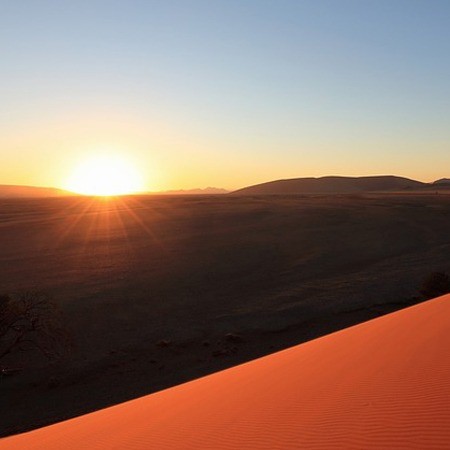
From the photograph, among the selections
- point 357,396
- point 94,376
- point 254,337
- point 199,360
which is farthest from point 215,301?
point 357,396

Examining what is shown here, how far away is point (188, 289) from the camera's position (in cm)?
2666

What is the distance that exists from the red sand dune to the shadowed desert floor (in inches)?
275

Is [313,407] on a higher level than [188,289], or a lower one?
higher

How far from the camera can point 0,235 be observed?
163ft

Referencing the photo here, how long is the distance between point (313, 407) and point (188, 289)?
21.7 metres

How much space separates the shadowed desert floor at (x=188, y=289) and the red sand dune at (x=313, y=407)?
6.97 meters

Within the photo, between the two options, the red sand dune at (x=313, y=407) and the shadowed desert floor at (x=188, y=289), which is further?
the shadowed desert floor at (x=188, y=289)

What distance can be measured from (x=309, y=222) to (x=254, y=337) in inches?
1406

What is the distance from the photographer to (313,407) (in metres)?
5.16

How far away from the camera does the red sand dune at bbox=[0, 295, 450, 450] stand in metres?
4.08

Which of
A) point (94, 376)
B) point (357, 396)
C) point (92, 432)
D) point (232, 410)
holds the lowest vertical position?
point (94, 376)

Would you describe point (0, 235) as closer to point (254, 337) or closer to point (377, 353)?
point (254, 337)

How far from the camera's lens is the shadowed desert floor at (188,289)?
51.4ft

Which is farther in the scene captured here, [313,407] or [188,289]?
[188,289]
